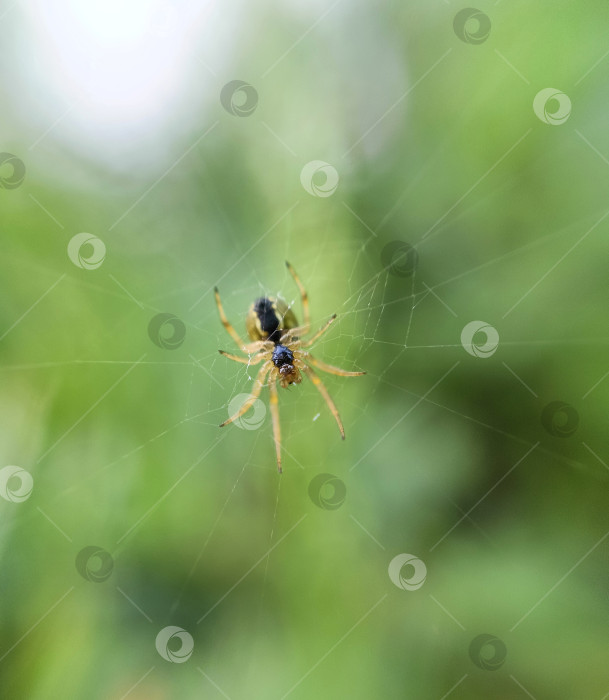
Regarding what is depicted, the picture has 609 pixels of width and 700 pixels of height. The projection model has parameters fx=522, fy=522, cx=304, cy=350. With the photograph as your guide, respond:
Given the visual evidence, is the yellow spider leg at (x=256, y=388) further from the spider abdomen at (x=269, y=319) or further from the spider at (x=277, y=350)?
the spider abdomen at (x=269, y=319)

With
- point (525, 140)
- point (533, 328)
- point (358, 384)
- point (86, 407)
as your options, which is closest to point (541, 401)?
point (533, 328)

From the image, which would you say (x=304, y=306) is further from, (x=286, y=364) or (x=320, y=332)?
(x=286, y=364)

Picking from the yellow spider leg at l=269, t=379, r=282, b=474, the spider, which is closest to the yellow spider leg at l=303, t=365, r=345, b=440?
the spider

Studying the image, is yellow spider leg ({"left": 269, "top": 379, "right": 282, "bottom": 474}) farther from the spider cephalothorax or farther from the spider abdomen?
the spider abdomen

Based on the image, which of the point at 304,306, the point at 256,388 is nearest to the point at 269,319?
the point at 304,306

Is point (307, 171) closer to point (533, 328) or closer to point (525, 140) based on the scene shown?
point (525, 140)

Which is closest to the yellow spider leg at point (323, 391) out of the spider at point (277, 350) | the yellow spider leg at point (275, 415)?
the spider at point (277, 350)

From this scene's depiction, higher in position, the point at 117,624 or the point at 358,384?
the point at 358,384
